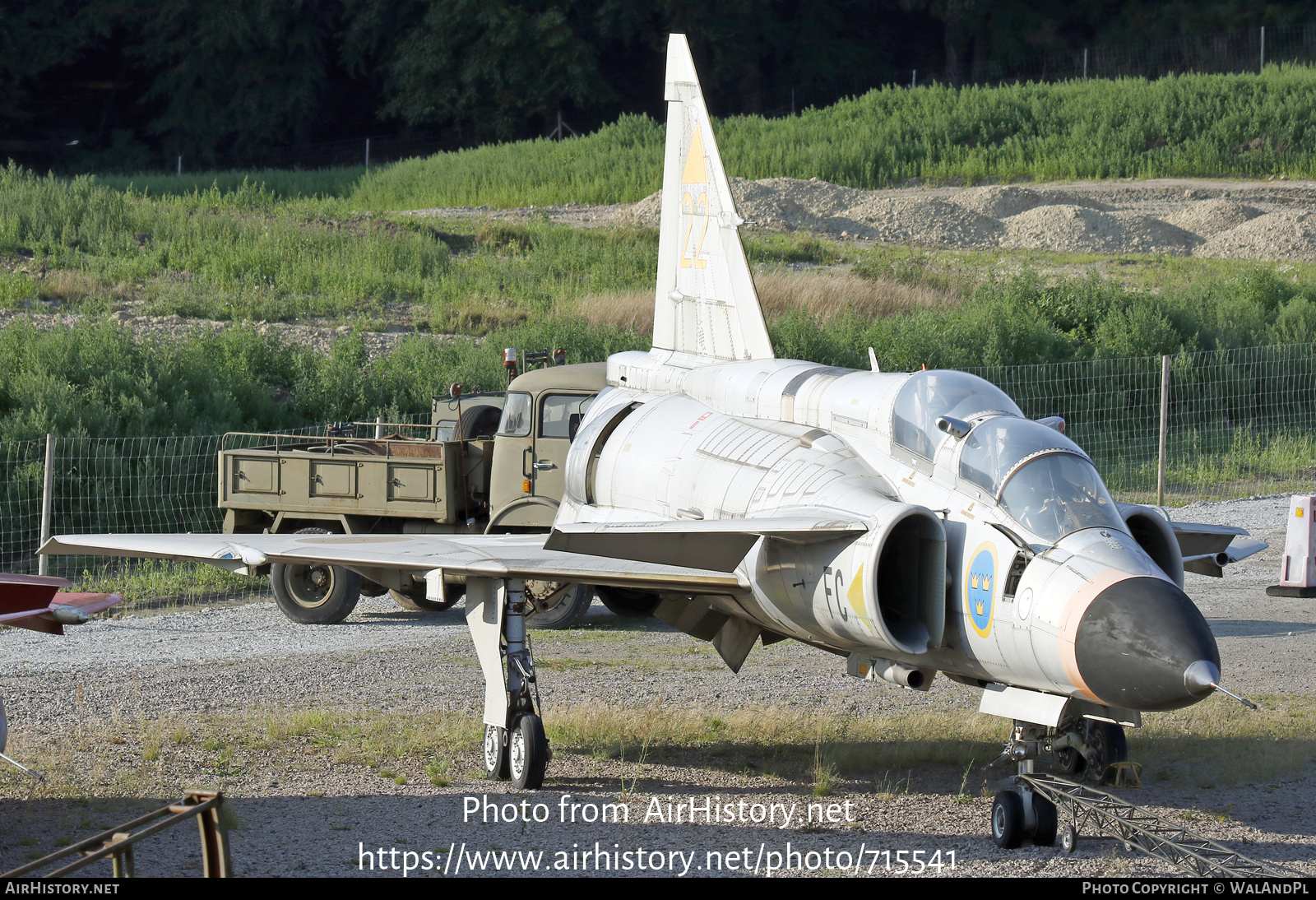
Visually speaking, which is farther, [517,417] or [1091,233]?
[1091,233]

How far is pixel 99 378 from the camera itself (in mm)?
18156

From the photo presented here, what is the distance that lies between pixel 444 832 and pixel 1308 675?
24.5 feet

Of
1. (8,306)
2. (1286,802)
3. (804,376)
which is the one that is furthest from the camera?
(8,306)

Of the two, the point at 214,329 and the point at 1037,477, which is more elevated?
the point at 214,329

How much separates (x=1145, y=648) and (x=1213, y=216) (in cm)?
3276

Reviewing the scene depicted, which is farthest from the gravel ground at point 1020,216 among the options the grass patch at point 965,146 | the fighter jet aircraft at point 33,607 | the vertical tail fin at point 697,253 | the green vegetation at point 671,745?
the fighter jet aircraft at point 33,607

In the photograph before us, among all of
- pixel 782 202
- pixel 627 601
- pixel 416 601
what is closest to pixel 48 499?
pixel 416 601

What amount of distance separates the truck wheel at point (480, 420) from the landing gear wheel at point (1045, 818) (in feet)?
29.0

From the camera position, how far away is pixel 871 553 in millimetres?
6598

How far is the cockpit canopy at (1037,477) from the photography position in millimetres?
6398

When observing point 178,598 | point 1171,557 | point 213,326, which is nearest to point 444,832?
point 1171,557

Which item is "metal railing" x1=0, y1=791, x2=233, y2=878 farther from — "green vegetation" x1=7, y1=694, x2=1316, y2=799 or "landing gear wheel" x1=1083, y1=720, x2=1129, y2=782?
"landing gear wheel" x1=1083, y1=720, x2=1129, y2=782

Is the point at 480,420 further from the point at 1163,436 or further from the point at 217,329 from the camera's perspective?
the point at 217,329

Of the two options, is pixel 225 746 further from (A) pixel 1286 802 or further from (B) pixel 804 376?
(A) pixel 1286 802
